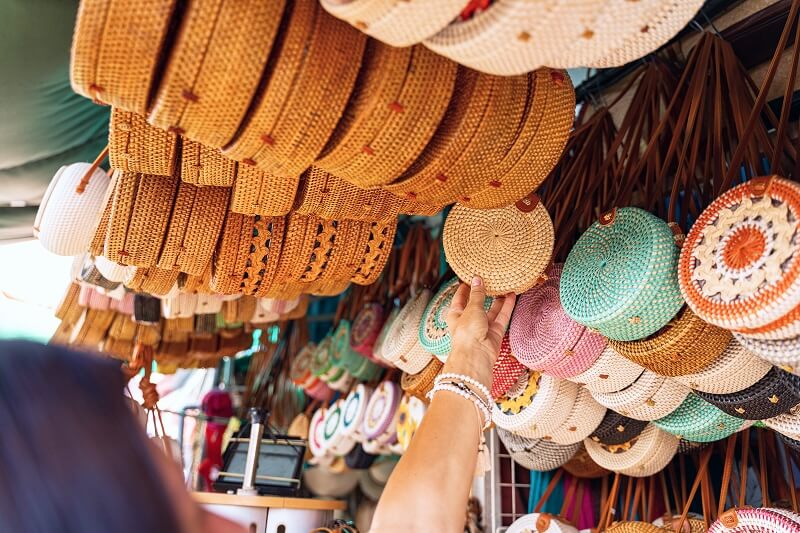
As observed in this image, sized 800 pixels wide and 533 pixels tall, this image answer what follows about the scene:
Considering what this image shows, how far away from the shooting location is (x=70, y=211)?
5.13 ft

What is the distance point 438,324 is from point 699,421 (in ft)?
2.15

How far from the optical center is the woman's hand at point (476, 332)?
3.38 ft

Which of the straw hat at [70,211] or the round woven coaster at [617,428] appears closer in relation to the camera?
the straw hat at [70,211]

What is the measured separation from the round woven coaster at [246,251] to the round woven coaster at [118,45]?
0.66 metres

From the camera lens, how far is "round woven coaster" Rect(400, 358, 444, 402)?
1.97 meters

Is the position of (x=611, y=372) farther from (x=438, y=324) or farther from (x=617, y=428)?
(x=438, y=324)

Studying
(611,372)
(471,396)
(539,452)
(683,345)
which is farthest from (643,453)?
(471,396)

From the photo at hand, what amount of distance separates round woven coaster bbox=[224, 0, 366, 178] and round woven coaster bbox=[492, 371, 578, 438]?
100 centimetres

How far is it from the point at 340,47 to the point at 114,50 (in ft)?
0.85

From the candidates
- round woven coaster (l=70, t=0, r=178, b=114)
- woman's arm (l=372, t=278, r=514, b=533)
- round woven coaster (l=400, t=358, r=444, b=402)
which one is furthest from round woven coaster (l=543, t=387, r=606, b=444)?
round woven coaster (l=70, t=0, r=178, b=114)

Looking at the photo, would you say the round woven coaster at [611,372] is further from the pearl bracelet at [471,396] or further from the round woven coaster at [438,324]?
the pearl bracelet at [471,396]

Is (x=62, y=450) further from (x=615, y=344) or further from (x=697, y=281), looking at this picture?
(x=615, y=344)

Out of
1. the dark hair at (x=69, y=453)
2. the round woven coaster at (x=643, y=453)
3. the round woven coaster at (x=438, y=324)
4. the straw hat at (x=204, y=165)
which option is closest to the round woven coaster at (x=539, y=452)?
the round woven coaster at (x=643, y=453)

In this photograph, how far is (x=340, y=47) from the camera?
858mm
